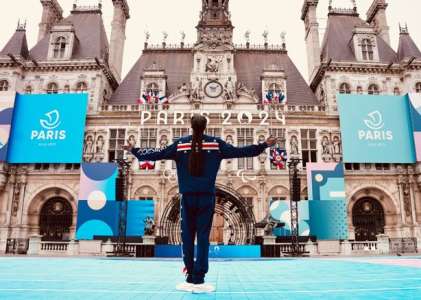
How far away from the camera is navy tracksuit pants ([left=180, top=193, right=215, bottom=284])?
15.8 feet

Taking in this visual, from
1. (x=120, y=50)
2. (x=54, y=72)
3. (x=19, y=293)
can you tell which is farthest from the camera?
(x=120, y=50)

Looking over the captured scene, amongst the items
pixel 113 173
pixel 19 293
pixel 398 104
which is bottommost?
pixel 19 293

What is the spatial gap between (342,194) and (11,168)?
25.9 meters

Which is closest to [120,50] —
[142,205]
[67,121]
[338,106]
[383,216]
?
[67,121]

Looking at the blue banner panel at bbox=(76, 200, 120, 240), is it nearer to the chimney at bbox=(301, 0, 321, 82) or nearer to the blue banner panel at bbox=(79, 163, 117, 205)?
the blue banner panel at bbox=(79, 163, 117, 205)

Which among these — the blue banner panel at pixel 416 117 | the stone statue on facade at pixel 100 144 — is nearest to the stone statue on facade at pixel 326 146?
the blue banner panel at pixel 416 117

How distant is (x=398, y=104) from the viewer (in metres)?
28.3

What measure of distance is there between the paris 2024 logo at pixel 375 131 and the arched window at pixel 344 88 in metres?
3.45

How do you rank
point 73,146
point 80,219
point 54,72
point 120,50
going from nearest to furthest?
point 80,219
point 73,146
point 54,72
point 120,50

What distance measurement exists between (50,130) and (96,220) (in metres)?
8.33

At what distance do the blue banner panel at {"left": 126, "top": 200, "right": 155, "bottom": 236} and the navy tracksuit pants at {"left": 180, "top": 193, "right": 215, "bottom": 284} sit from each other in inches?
833

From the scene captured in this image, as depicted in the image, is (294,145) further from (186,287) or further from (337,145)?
(186,287)

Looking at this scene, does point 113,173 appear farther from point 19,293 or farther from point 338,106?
point 19,293

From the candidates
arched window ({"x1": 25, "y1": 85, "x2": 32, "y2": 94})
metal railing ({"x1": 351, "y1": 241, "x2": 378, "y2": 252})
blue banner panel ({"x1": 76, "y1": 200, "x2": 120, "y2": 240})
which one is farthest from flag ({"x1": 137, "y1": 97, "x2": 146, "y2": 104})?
metal railing ({"x1": 351, "y1": 241, "x2": 378, "y2": 252})
